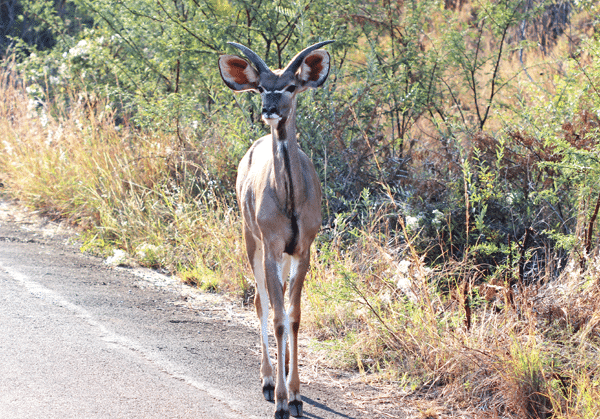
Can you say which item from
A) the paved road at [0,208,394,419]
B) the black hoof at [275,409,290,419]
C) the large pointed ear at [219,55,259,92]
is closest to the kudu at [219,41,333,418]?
the large pointed ear at [219,55,259,92]

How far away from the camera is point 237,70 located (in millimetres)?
5152

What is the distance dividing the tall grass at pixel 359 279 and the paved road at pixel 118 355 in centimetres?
67

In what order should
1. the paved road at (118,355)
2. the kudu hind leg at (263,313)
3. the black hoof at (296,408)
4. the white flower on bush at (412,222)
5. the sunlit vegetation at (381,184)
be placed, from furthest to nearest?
the white flower on bush at (412,222)
the sunlit vegetation at (381,184)
the kudu hind leg at (263,313)
the black hoof at (296,408)
the paved road at (118,355)

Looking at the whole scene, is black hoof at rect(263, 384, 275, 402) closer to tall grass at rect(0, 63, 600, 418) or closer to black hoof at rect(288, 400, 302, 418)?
black hoof at rect(288, 400, 302, 418)

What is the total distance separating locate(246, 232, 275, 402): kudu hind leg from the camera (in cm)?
496

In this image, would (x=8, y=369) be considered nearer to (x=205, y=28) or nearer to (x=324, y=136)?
(x=324, y=136)

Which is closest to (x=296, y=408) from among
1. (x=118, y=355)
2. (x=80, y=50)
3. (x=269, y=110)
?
(x=118, y=355)

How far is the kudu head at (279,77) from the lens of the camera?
4.75 metres

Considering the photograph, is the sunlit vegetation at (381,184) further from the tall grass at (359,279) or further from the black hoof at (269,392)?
the black hoof at (269,392)

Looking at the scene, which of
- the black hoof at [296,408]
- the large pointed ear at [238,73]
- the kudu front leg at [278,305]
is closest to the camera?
the black hoof at [296,408]

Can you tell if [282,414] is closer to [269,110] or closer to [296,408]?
[296,408]

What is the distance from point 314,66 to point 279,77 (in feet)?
1.13

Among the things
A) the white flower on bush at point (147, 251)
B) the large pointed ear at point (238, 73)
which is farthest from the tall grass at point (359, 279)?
the large pointed ear at point (238, 73)

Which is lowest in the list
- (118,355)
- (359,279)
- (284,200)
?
(118,355)
